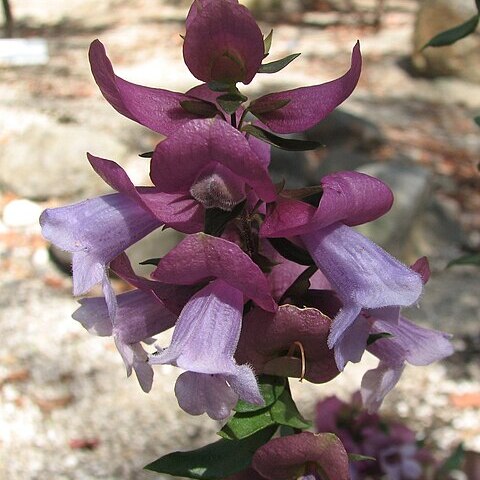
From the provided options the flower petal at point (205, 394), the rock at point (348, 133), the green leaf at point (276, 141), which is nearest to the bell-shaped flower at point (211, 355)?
the flower petal at point (205, 394)

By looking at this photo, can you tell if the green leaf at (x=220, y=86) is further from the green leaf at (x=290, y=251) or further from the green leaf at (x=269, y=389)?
the green leaf at (x=269, y=389)

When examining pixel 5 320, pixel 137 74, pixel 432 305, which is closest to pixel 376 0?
pixel 137 74

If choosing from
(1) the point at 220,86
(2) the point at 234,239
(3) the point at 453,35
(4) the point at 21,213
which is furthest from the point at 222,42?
(4) the point at 21,213

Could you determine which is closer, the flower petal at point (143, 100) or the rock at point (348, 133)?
the flower petal at point (143, 100)

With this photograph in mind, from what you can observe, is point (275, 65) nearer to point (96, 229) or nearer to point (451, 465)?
point (96, 229)

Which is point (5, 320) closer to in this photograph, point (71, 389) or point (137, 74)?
point (71, 389)

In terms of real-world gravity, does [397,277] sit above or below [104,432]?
above
